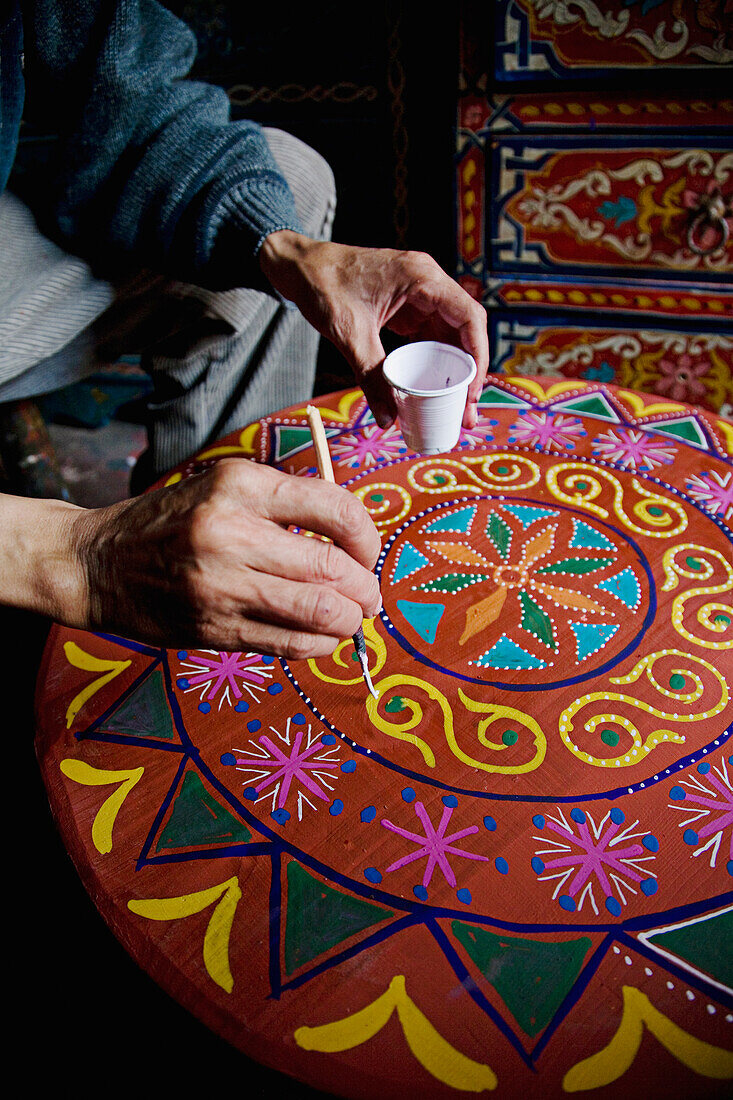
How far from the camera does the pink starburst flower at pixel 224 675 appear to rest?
871 mm

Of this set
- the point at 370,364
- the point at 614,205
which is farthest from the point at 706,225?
the point at 370,364

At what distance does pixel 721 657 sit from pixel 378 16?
1872 mm

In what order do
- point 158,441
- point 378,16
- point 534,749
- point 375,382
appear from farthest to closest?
point 378,16 < point 158,441 < point 375,382 < point 534,749

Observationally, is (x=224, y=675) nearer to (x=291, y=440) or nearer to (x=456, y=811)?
(x=456, y=811)

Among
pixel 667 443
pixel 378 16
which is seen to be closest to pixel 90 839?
pixel 667 443

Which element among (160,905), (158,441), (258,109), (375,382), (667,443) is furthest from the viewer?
(258,109)

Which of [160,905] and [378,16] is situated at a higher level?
[378,16]

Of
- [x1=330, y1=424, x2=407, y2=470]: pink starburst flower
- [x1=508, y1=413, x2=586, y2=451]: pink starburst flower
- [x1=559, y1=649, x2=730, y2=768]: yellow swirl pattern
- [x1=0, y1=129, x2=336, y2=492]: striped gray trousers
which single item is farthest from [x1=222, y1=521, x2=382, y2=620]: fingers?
[x1=0, y1=129, x2=336, y2=492]: striped gray trousers

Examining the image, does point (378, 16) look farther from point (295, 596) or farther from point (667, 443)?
point (295, 596)

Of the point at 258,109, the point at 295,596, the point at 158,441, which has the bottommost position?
the point at 158,441

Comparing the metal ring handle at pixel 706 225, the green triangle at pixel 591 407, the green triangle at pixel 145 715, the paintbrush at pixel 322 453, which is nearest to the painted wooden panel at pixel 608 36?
the metal ring handle at pixel 706 225

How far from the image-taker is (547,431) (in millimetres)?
1276

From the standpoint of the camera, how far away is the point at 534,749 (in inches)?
31.1

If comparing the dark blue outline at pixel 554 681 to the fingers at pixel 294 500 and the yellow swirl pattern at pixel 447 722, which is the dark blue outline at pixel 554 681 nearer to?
the yellow swirl pattern at pixel 447 722
